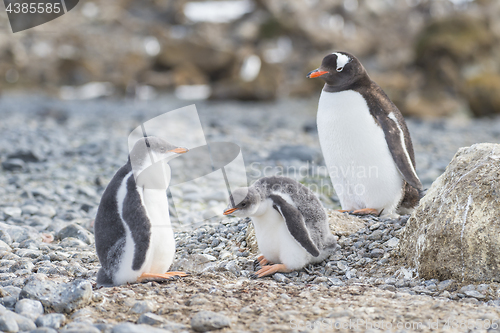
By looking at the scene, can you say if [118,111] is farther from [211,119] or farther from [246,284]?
[246,284]

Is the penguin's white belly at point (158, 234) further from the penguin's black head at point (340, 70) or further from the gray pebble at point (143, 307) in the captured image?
the penguin's black head at point (340, 70)

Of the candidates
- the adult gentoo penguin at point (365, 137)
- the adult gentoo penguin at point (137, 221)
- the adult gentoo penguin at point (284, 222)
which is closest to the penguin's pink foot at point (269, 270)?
the adult gentoo penguin at point (284, 222)

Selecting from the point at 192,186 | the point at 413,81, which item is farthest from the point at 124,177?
the point at 413,81

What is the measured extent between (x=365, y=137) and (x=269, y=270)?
176 centimetres

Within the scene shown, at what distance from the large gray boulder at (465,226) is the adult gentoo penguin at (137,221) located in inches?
67.8

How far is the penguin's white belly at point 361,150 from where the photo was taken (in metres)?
4.55

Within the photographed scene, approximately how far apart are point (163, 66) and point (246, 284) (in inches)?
785

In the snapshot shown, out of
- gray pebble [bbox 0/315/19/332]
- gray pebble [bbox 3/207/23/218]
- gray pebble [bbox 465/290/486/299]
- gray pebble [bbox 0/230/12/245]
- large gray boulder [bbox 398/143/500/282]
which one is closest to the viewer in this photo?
gray pebble [bbox 0/315/19/332]

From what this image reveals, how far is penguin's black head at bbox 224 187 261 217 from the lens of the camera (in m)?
3.35

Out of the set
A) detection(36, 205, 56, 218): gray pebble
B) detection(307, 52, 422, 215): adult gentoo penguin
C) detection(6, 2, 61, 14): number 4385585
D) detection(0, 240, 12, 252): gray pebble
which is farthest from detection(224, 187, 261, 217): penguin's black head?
detection(6, 2, 61, 14): number 4385585

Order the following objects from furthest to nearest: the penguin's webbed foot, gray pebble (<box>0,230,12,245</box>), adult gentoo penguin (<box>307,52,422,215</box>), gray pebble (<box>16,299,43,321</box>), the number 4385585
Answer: the number 4385585 → adult gentoo penguin (<box>307,52,422,215</box>) → gray pebble (<box>0,230,12,245</box>) → the penguin's webbed foot → gray pebble (<box>16,299,43,321</box>)

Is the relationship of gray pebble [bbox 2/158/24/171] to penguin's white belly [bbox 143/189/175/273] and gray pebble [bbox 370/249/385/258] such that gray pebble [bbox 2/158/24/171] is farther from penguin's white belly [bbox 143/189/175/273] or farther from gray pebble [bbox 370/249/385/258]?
gray pebble [bbox 370/249/385/258]

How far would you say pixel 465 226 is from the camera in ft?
10.1

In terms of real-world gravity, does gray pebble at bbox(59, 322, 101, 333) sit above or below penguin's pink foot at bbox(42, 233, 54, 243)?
above
